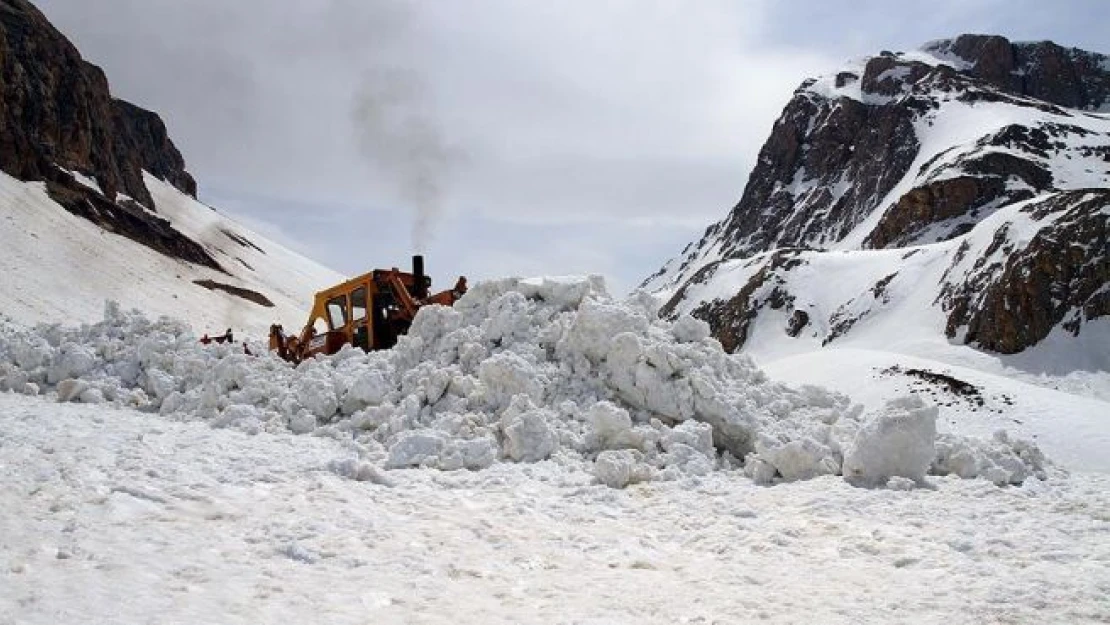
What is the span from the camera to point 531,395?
9.20m

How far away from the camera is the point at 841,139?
336 feet

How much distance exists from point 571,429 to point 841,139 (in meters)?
103

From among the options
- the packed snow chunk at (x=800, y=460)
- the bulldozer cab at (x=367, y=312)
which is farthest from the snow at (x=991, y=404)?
the bulldozer cab at (x=367, y=312)

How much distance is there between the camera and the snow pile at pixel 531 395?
7762mm

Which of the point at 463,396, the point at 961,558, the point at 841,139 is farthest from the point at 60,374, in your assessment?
the point at 841,139

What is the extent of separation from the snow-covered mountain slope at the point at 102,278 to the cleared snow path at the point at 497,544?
24.6 metres

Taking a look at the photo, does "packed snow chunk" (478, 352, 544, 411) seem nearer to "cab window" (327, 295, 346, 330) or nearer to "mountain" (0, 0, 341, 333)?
"cab window" (327, 295, 346, 330)

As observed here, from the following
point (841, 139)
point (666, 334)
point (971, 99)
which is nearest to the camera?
point (666, 334)

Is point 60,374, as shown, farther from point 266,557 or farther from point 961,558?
point 961,558

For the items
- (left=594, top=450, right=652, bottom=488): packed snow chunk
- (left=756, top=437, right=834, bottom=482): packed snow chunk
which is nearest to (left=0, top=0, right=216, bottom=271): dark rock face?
(left=594, top=450, right=652, bottom=488): packed snow chunk

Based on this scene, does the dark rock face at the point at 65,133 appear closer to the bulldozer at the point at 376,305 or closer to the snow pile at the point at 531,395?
the bulldozer at the point at 376,305

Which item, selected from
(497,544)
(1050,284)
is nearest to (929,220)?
(1050,284)

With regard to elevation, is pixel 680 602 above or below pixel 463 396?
below

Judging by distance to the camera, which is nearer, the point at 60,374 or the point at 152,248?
the point at 60,374
